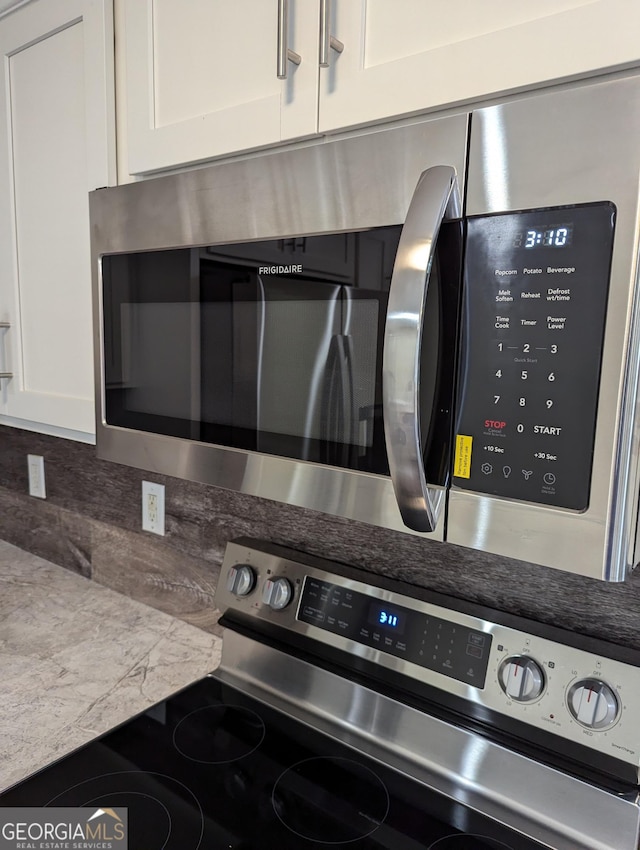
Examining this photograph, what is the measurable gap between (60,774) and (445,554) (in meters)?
0.61

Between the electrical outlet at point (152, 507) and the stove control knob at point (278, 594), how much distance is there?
40 centimetres

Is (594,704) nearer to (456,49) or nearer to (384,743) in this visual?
(384,743)

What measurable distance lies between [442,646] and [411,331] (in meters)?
0.51

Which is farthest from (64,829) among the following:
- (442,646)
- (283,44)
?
(283,44)

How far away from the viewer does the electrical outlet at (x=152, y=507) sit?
1.31 meters

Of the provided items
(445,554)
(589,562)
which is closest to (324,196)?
(589,562)

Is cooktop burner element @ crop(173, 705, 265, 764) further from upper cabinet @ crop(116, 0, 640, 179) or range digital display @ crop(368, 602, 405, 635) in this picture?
upper cabinet @ crop(116, 0, 640, 179)

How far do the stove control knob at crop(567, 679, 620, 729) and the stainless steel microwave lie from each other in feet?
0.93

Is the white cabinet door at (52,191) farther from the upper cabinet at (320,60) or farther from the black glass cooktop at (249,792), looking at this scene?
the black glass cooktop at (249,792)

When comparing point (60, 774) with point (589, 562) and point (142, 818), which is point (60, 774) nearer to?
point (142, 818)

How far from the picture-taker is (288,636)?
99 cm

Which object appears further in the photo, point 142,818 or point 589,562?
point 142,818

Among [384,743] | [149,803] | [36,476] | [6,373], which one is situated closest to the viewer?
[149,803]

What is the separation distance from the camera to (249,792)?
78 centimetres
